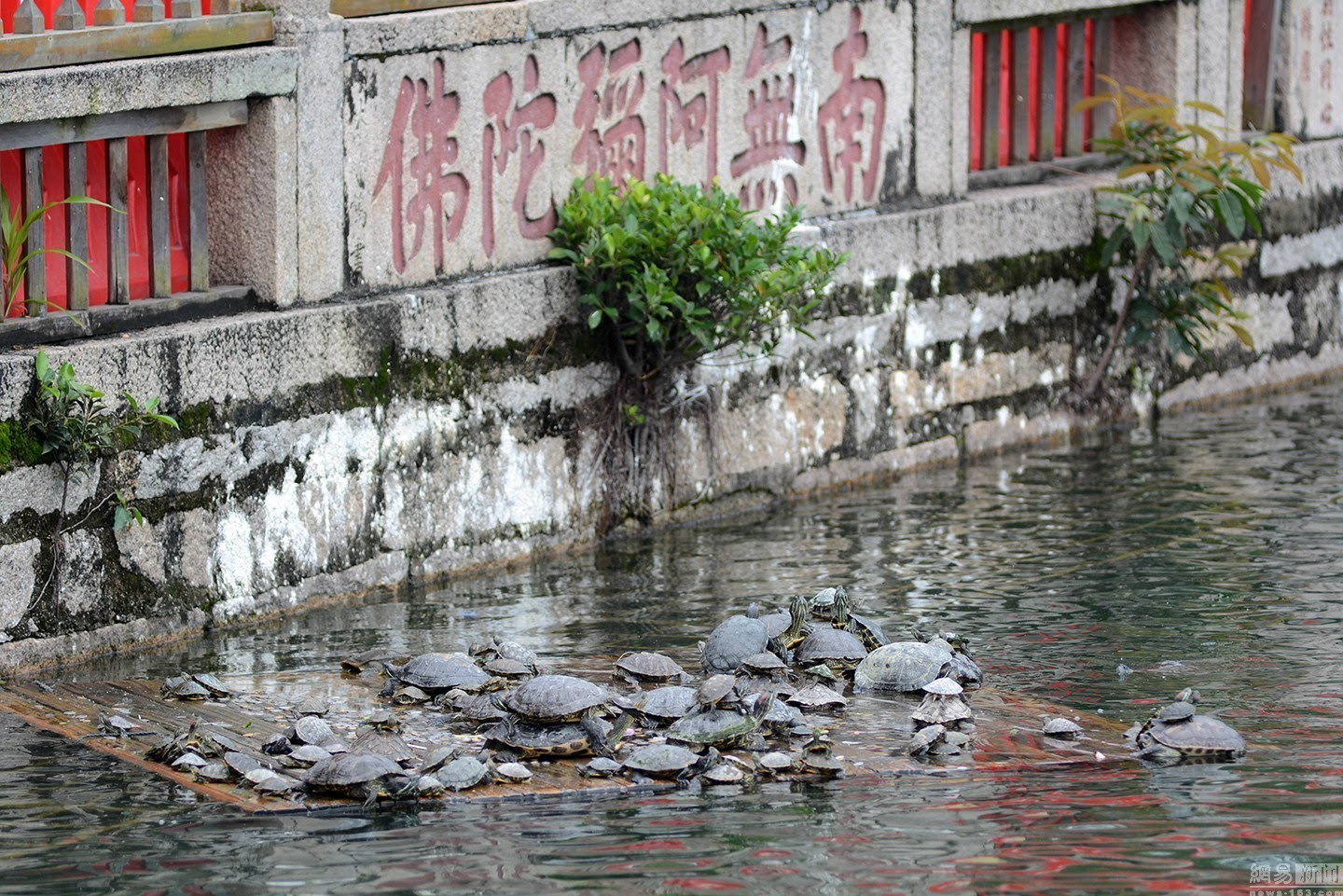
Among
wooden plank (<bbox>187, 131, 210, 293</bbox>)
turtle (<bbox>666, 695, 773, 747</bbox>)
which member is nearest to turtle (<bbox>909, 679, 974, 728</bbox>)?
turtle (<bbox>666, 695, 773, 747</bbox>)

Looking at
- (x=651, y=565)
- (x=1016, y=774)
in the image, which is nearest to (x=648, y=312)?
(x=651, y=565)

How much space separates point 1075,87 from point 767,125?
8.22ft

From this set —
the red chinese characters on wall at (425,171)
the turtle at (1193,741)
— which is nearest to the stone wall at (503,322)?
the red chinese characters on wall at (425,171)

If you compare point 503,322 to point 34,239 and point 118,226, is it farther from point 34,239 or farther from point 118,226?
point 34,239

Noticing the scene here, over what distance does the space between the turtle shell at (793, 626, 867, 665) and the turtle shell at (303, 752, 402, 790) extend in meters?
1.71

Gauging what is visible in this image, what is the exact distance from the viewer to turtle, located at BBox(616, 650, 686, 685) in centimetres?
636

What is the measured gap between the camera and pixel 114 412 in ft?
22.4

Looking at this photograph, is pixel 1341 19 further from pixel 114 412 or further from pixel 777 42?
pixel 114 412

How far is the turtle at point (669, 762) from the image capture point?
17.9 feet

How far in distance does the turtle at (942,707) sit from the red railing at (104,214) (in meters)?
3.13

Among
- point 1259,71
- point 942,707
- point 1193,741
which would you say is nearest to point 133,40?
point 942,707

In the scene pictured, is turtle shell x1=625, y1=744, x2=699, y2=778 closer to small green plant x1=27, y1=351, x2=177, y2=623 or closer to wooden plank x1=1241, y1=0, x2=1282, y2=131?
small green plant x1=27, y1=351, x2=177, y2=623

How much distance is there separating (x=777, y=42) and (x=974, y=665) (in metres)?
3.77

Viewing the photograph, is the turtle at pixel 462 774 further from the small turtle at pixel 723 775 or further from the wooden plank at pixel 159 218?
the wooden plank at pixel 159 218
